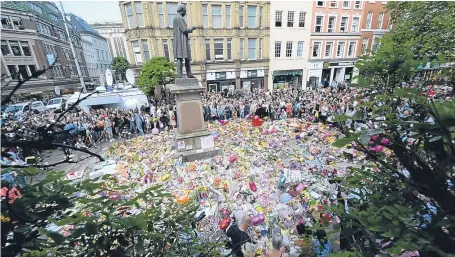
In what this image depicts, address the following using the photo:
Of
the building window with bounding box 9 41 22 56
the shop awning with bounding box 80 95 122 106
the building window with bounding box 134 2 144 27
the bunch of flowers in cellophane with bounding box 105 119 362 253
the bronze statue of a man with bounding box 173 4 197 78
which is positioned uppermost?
the building window with bounding box 134 2 144 27

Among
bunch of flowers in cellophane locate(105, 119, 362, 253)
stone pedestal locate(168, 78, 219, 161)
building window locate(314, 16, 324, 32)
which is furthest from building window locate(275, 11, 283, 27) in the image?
stone pedestal locate(168, 78, 219, 161)

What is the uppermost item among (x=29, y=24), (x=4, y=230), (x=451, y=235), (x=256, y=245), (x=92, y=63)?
(x=29, y=24)

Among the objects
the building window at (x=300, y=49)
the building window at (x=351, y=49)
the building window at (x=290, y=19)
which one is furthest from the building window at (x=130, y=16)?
the building window at (x=351, y=49)

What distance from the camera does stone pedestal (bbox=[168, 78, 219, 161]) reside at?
25.8ft

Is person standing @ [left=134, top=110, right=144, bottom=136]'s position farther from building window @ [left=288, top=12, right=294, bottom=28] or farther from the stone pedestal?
building window @ [left=288, top=12, right=294, bottom=28]

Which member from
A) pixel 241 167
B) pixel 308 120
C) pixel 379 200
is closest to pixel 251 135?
pixel 241 167

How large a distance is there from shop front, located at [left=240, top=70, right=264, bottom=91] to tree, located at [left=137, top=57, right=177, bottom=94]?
372 inches

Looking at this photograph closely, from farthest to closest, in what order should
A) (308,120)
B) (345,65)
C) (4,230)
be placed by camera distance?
(345,65), (308,120), (4,230)

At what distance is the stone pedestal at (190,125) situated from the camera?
788 cm

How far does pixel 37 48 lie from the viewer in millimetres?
26984

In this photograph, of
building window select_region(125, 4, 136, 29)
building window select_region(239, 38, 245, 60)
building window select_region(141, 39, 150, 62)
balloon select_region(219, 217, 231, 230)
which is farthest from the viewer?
building window select_region(239, 38, 245, 60)

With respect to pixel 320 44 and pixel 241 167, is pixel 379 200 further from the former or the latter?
pixel 320 44

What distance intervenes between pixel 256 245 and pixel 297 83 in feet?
86.3

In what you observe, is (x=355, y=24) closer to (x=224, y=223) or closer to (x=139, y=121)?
(x=139, y=121)
